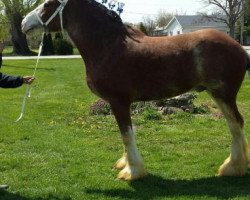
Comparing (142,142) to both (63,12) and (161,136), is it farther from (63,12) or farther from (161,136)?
(63,12)

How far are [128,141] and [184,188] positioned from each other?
36.0 inches

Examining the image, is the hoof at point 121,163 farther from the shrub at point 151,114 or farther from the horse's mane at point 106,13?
the shrub at point 151,114

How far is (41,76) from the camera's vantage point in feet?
64.7

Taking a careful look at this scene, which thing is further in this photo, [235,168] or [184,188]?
[235,168]

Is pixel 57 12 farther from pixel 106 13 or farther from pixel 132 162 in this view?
pixel 132 162

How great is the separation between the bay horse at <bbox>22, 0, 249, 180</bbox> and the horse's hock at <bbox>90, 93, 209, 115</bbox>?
171 inches

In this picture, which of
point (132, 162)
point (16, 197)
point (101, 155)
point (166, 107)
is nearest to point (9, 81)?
point (16, 197)

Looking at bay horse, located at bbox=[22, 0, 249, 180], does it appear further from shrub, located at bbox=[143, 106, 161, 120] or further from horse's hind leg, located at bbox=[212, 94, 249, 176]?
shrub, located at bbox=[143, 106, 161, 120]

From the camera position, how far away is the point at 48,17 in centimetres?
593

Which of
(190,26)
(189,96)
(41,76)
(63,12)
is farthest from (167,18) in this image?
(63,12)

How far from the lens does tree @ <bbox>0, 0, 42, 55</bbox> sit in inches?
1687

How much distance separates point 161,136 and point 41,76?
483 inches

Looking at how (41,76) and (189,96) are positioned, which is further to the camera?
(41,76)

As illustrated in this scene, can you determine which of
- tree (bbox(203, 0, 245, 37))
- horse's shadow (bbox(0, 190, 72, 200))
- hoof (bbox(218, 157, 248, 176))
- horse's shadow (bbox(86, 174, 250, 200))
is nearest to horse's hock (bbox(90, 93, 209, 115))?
hoof (bbox(218, 157, 248, 176))
